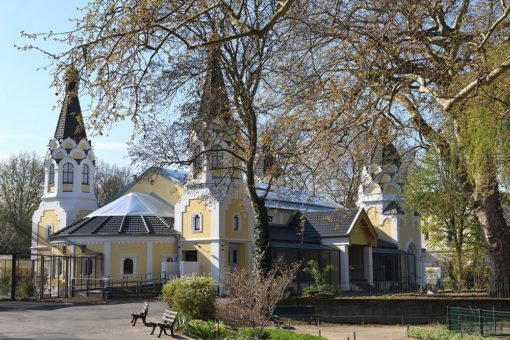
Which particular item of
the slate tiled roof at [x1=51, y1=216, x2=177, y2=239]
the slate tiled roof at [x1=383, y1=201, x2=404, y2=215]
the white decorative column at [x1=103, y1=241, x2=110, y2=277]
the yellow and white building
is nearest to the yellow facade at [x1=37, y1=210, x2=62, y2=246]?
the yellow and white building

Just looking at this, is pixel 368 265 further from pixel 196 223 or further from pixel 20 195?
pixel 20 195

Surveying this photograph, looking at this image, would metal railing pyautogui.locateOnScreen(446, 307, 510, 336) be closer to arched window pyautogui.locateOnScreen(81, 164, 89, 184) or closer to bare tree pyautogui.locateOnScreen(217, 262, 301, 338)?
bare tree pyautogui.locateOnScreen(217, 262, 301, 338)

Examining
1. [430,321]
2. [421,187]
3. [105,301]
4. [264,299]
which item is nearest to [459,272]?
[421,187]

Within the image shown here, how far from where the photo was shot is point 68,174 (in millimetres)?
48469

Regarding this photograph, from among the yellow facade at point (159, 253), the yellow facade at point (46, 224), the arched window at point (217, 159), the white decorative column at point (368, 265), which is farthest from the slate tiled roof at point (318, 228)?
the yellow facade at point (46, 224)

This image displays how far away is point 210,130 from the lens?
95.3ft

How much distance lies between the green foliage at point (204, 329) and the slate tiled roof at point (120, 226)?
72.3 feet

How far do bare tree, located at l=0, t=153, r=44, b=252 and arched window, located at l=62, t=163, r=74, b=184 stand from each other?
14.4 meters

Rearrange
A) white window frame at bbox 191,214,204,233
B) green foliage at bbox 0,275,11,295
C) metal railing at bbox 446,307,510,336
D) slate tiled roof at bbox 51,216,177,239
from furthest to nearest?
white window frame at bbox 191,214,204,233
slate tiled roof at bbox 51,216,177,239
green foliage at bbox 0,275,11,295
metal railing at bbox 446,307,510,336

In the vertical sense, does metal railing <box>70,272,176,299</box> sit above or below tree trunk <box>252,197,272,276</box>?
below

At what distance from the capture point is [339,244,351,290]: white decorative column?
46625 millimetres

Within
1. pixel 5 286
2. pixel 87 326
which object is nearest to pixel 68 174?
pixel 5 286

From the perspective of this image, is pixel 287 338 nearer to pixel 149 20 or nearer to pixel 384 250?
pixel 149 20

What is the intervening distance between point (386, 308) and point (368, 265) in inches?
950
